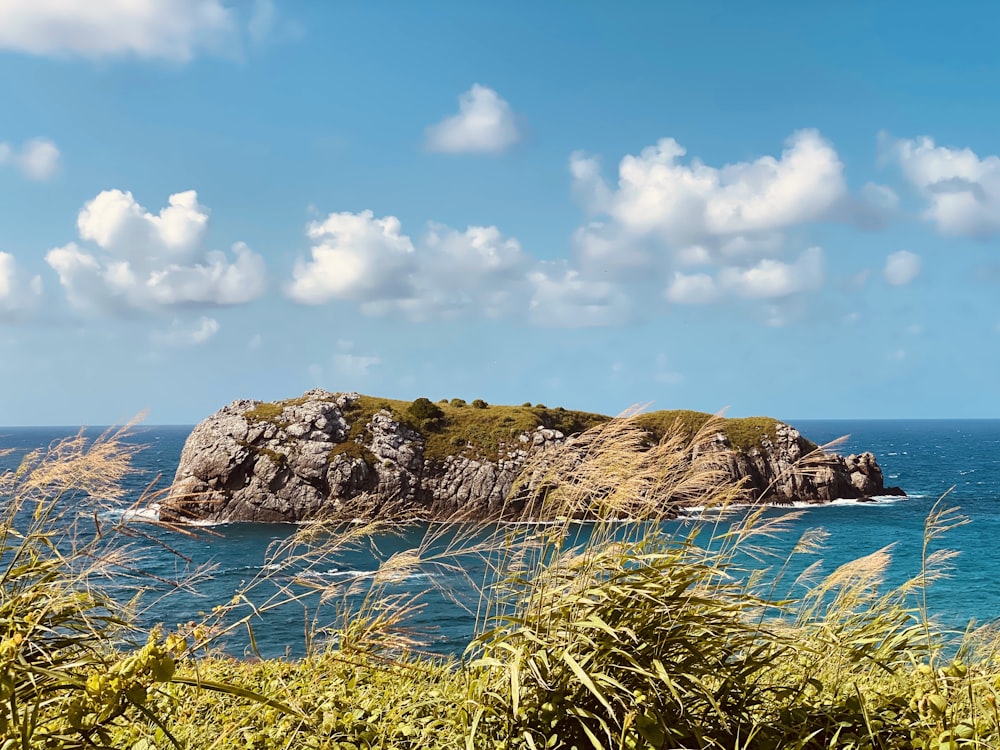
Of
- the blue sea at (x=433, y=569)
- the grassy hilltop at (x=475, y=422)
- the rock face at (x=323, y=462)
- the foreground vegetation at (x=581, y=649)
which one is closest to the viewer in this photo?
the foreground vegetation at (x=581, y=649)

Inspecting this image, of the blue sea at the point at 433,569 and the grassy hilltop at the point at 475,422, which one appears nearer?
the blue sea at the point at 433,569

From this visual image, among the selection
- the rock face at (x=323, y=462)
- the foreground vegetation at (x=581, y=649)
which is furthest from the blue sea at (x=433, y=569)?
the rock face at (x=323, y=462)

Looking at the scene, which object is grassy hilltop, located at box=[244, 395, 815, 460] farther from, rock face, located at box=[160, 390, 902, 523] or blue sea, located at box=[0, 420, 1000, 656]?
blue sea, located at box=[0, 420, 1000, 656]

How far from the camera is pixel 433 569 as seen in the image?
93.7 ft

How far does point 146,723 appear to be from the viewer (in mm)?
4711

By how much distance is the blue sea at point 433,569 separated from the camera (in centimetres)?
646

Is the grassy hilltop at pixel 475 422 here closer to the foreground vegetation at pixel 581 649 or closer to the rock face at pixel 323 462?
the rock face at pixel 323 462

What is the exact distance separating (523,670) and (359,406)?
57.8 m

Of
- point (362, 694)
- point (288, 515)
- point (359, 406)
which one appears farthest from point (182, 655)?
point (359, 406)

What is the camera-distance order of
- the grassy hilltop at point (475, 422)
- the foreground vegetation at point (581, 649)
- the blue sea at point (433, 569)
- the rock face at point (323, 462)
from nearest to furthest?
the foreground vegetation at point (581, 649), the blue sea at point (433, 569), the rock face at point (323, 462), the grassy hilltop at point (475, 422)

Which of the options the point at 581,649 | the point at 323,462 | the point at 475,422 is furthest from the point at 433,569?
the point at 475,422

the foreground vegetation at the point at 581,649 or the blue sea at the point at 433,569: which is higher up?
the foreground vegetation at the point at 581,649

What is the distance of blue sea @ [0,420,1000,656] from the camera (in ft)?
21.2

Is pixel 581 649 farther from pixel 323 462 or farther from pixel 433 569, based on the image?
pixel 323 462
